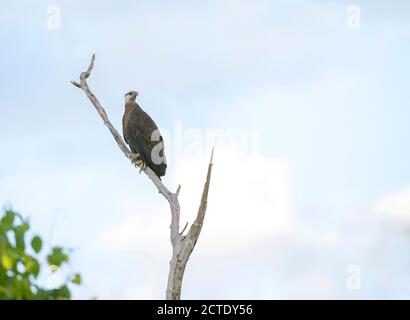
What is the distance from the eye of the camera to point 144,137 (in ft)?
45.9

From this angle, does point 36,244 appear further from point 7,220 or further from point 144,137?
point 144,137

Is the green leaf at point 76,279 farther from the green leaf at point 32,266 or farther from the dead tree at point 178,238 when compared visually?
the dead tree at point 178,238

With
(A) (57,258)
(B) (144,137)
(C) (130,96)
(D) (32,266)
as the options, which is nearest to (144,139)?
(B) (144,137)

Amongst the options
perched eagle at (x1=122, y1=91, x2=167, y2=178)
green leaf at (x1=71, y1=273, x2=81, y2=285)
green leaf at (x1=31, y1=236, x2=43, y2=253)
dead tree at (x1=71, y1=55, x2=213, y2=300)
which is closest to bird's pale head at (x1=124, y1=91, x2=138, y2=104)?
perched eagle at (x1=122, y1=91, x2=167, y2=178)

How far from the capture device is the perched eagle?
1362 centimetres

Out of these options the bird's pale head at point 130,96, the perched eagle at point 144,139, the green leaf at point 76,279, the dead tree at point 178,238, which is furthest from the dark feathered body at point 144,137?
the green leaf at point 76,279

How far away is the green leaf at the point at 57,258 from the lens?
381 cm

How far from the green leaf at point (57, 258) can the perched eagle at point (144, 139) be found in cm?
960
